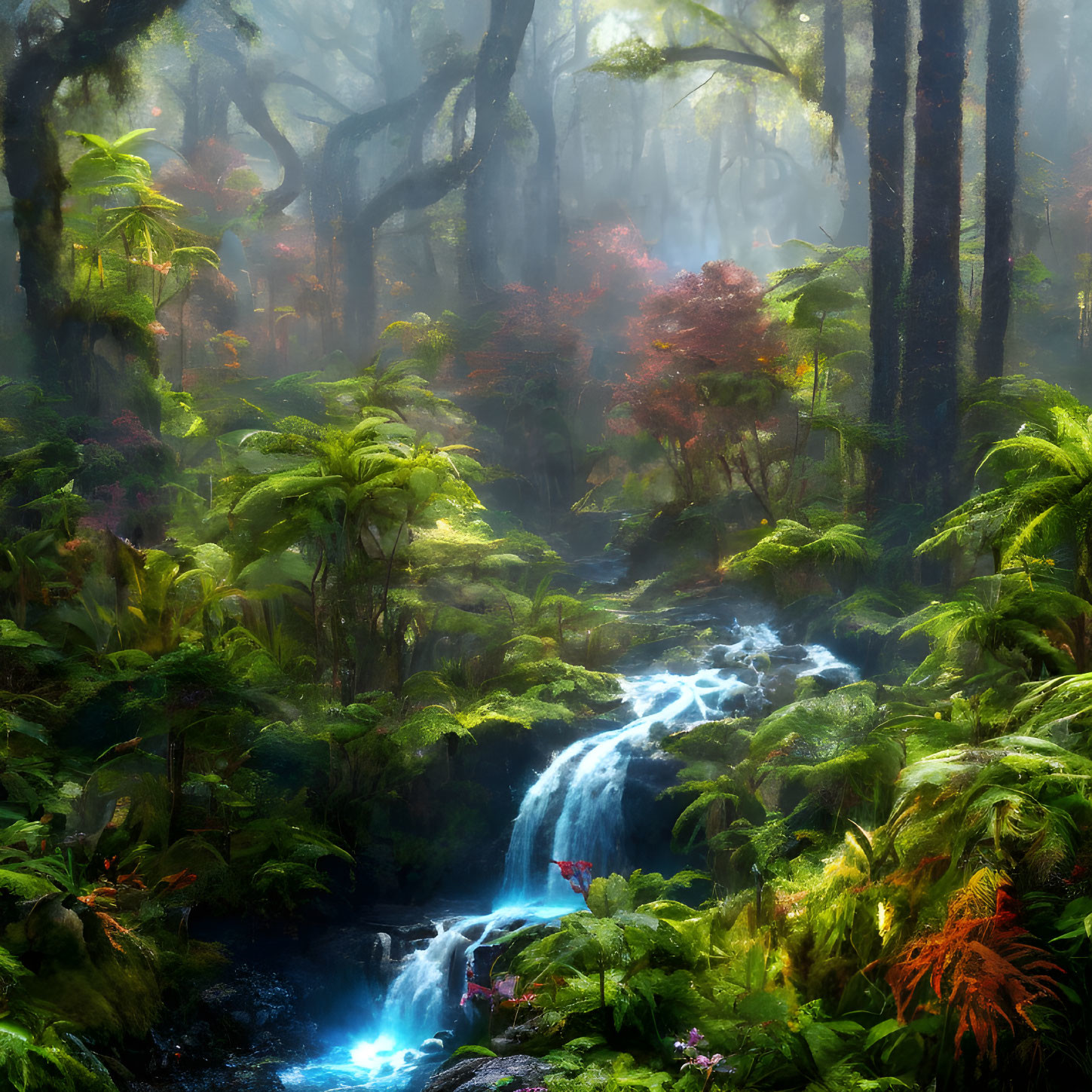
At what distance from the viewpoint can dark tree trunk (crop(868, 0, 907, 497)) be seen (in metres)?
10.2

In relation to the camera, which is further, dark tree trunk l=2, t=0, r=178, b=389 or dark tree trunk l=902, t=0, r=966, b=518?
dark tree trunk l=2, t=0, r=178, b=389

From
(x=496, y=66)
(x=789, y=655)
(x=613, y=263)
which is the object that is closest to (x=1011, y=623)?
(x=789, y=655)

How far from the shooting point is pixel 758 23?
22.9 m

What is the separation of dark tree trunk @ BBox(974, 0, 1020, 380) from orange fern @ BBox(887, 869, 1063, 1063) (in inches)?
368

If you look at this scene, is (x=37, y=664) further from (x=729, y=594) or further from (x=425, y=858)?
(x=729, y=594)

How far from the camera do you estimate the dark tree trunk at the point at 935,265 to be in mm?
9477

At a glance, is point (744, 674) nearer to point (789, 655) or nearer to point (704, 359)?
point (789, 655)

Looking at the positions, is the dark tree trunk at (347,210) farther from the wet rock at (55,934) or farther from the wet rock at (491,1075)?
the wet rock at (491,1075)

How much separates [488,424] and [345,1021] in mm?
13577

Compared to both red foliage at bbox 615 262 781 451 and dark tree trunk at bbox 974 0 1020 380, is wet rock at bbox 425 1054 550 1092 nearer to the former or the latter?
red foliage at bbox 615 262 781 451

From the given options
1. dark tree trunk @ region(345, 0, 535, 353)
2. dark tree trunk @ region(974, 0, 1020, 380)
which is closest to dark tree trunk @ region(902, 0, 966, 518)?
dark tree trunk @ region(974, 0, 1020, 380)

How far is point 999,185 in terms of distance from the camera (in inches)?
424

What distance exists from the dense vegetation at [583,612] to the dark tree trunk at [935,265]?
0.04 m

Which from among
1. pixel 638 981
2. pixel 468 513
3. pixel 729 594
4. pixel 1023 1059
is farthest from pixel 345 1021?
pixel 729 594
